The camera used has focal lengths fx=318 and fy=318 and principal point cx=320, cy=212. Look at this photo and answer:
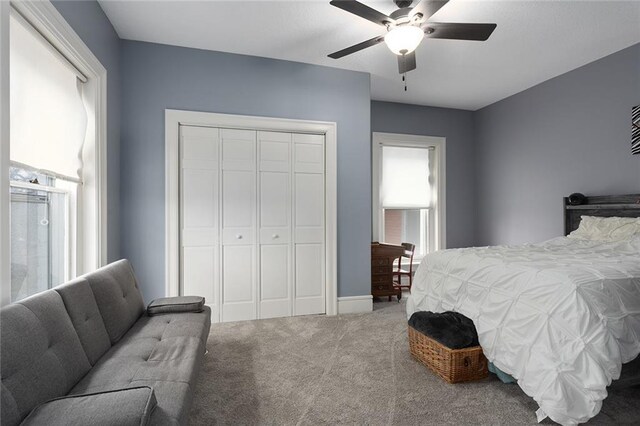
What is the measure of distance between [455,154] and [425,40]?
2576mm

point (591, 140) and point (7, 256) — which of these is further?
point (591, 140)

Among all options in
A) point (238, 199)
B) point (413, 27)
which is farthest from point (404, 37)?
point (238, 199)

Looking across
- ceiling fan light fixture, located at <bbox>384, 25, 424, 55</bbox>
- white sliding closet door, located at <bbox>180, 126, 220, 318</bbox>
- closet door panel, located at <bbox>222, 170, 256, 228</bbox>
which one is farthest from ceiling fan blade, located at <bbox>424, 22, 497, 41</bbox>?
white sliding closet door, located at <bbox>180, 126, 220, 318</bbox>

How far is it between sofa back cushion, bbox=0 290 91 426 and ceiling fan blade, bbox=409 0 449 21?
2.66 metres

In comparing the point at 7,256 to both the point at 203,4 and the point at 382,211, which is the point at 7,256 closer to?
the point at 203,4

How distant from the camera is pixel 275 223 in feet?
11.9

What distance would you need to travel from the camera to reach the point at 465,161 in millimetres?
5414

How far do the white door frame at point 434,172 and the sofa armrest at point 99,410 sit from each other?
411cm

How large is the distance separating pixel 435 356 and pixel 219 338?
1940 mm

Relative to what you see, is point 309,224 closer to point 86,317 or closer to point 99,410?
point 86,317

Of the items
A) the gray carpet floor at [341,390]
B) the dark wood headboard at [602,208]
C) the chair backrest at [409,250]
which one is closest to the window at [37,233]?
the gray carpet floor at [341,390]

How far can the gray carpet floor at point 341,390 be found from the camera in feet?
6.12

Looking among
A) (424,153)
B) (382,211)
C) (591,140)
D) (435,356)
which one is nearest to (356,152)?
(382,211)

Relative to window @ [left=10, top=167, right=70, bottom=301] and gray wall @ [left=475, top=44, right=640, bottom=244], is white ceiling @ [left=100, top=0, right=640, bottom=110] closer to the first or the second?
gray wall @ [left=475, top=44, right=640, bottom=244]
